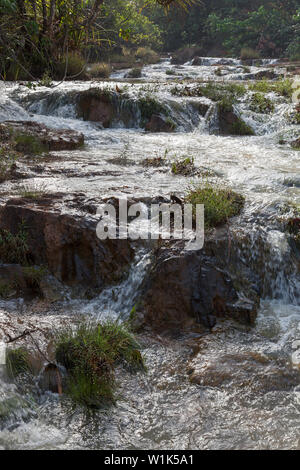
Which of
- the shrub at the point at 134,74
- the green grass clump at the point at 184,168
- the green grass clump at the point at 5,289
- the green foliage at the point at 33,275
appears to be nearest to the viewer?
the green grass clump at the point at 5,289

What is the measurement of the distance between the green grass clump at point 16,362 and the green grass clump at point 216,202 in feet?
7.47

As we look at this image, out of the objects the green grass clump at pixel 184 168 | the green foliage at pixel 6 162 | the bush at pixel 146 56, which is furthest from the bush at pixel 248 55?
the green foliage at pixel 6 162

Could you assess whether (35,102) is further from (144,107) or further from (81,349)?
(81,349)

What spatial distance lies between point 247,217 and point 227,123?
5.80m

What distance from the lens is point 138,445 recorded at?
2.82 metres

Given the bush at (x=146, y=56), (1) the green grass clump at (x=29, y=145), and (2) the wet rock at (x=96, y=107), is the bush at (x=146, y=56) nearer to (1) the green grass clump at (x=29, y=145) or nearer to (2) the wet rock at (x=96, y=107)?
(2) the wet rock at (x=96, y=107)

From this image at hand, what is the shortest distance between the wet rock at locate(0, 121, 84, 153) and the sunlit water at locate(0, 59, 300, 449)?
0.40 metres

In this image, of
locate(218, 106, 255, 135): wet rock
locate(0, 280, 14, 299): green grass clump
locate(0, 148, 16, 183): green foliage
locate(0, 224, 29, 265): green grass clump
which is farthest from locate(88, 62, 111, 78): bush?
locate(0, 280, 14, 299): green grass clump

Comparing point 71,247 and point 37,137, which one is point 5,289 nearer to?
point 71,247

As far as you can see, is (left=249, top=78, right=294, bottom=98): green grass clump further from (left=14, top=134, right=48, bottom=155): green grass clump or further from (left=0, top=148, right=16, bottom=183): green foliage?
(left=0, top=148, right=16, bottom=183): green foliage

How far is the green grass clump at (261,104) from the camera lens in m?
10.9

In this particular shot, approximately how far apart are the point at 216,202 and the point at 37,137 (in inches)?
165

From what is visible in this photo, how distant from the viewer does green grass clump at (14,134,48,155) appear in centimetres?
752

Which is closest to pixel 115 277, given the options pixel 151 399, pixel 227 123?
pixel 151 399
